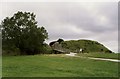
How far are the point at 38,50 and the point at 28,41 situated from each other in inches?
163

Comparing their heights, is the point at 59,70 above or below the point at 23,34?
below

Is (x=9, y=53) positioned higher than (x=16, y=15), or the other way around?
(x=16, y=15)

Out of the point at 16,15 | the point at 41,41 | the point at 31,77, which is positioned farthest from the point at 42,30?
the point at 31,77

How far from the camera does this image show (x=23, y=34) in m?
58.2

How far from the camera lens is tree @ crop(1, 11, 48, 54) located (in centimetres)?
5741

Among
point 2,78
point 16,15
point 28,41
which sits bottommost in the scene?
point 2,78

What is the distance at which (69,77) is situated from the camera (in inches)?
617

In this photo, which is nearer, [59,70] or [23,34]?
[59,70]

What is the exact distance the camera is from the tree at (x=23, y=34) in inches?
2260

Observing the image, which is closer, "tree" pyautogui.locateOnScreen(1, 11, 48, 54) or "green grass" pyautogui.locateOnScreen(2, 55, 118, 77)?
"green grass" pyautogui.locateOnScreen(2, 55, 118, 77)

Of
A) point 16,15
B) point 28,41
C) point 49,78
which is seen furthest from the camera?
point 16,15

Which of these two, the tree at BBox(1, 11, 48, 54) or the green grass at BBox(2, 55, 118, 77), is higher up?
the tree at BBox(1, 11, 48, 54)

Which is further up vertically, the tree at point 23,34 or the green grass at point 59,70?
the tree at point 23,34

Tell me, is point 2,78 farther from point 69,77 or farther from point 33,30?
point 33,30
